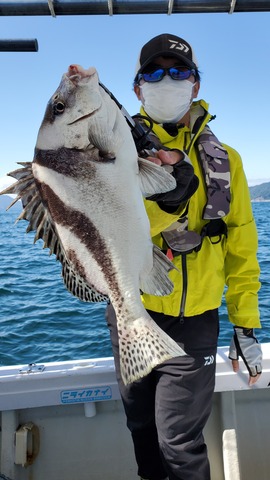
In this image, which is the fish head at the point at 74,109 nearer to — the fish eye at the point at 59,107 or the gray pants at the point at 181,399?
the fish eye at the point at 59,107

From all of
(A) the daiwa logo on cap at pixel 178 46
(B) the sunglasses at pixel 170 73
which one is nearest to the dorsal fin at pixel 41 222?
(B) the sunglasses at pixel 170 73

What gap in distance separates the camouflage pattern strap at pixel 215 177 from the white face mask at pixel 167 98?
25cm

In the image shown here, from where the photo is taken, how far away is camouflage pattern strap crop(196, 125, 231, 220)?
2.45 meters

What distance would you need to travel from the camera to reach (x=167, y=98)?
8.12ft

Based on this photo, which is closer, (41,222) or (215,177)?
(41,222)

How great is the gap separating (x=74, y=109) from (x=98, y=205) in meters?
0.45

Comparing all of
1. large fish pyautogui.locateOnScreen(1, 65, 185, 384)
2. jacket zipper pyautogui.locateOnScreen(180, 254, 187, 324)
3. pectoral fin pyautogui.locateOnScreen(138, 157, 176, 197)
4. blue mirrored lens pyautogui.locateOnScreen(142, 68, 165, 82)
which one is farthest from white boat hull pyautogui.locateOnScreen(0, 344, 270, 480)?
blue mirrored lens pyautogui.locateOnScreen(142, 68, 165, 82)

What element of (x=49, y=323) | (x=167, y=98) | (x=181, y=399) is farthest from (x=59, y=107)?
(x=49, y=323)

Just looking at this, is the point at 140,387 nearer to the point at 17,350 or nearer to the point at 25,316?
the point at 17,350

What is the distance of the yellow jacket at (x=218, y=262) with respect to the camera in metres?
2.46

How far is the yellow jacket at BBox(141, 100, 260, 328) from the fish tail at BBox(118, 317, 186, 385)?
43 centimetres

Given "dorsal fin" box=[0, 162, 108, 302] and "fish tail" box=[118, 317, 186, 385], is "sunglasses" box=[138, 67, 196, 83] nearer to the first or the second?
"dorsal fin" box=[0, 162, 108, 302]

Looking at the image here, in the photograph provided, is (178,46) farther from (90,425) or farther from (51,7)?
(90,425)

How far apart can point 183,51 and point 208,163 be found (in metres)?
0.68
